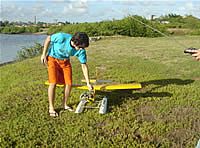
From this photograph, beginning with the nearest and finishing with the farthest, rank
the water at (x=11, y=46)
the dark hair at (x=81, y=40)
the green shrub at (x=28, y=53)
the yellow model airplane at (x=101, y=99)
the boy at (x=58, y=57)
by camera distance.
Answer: the dark hair at (x=81, y=40), the boy at (x=58, y=57), the yellow model airplane at (x=101, y=99), the green shrub at (x=28, y=53), the water at (x=11, y=46)

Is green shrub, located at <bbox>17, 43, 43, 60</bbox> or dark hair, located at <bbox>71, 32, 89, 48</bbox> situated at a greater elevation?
dark hair, located at <bbox>71, 32, 89, 48</bbox>

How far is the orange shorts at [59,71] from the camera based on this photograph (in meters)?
5.74

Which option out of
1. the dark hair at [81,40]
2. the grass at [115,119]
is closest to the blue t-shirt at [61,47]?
the dark hair at [81,40]

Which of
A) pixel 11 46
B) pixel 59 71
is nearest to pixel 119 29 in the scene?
pixel 11 46

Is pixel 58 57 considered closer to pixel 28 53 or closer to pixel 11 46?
pixel 28 53

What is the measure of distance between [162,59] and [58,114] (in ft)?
28.0

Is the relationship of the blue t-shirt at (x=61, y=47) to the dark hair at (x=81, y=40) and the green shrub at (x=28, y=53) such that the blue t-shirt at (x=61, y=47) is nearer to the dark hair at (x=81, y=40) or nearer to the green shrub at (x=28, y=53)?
the dark hair at (x=81, y=40)

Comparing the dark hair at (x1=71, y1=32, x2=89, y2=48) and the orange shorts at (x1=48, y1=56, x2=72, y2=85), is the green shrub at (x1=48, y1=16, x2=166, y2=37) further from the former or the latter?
the dark hair at (x1=71, y1=32, x2=89, y2=48)

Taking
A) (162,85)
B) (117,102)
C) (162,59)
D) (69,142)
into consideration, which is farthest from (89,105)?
(162,59)

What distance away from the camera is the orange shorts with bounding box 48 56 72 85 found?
5.74 meters

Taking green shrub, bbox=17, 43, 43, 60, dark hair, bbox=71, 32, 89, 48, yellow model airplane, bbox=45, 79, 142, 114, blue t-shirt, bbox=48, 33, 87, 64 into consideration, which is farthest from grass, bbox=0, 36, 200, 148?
green shrub, bbox=17, 43, 43, 60

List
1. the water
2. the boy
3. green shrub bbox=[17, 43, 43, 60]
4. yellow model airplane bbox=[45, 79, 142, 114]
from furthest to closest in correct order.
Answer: the water < green shrub bbox=[17, 43, 43, 60] < yellow model airplane bbox=[45, 79, 142, 114] < the boy

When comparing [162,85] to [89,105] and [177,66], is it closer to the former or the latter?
[89,105]

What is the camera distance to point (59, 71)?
5.90 m
